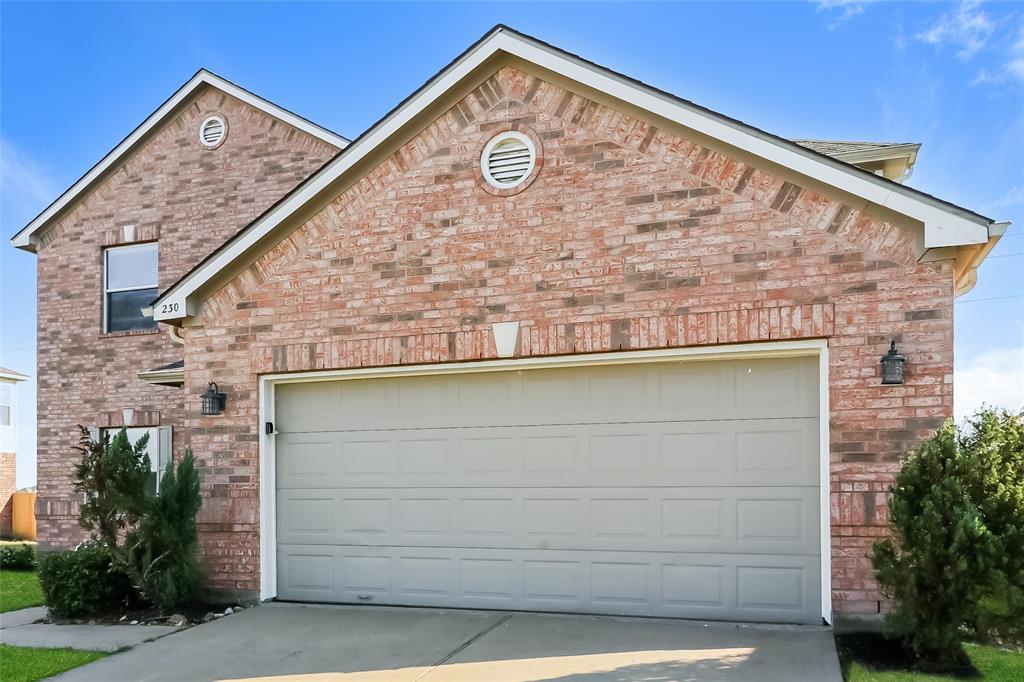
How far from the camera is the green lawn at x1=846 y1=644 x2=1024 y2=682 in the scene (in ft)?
19.4

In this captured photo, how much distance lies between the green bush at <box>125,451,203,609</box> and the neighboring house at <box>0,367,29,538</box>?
16.9 meters

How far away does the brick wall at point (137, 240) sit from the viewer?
14.2m

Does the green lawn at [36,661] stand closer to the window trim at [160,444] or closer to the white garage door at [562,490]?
the white garage door at [562,490]

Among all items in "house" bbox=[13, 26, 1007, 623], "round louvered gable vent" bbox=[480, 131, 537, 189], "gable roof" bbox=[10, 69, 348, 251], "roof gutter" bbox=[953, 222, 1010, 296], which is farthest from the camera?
"gable roof" bbox=[10, 69, 348, 251]

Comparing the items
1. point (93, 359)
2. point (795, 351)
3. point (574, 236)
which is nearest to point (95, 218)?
point (93, 359)

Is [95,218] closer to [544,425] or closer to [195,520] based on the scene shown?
[195,520]

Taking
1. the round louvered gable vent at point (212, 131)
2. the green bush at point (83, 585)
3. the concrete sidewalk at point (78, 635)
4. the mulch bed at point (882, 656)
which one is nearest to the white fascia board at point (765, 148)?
the mulch bed at point (882, 656)

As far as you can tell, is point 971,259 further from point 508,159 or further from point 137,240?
point 137,240

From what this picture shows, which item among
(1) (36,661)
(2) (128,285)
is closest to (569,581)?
(1) (36,661)

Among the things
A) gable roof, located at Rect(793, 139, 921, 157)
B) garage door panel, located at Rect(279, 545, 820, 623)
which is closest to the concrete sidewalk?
garage door panel, located at Rect(279, 545, 820, 623)

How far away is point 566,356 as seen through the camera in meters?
8.23

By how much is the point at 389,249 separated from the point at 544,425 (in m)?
2.56

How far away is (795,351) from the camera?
752 cm

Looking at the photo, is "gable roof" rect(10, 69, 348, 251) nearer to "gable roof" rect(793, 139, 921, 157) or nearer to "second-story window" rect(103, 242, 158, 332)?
"second-story window" rect(103, 242, 158, 332)
